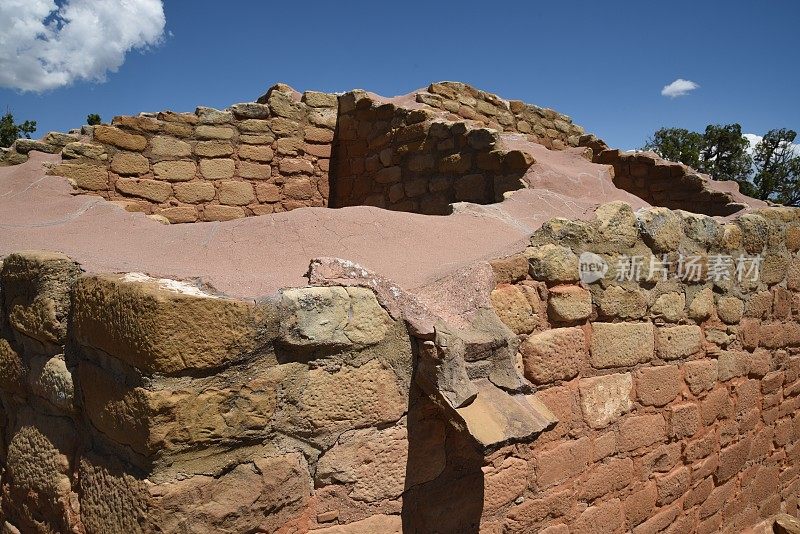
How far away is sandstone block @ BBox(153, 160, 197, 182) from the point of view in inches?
221

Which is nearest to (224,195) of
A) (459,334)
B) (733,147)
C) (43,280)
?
(43,280)

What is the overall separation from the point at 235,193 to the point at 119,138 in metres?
1.15

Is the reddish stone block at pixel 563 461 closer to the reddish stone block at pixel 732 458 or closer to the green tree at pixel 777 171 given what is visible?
the reddish stone block at pixel 732 458

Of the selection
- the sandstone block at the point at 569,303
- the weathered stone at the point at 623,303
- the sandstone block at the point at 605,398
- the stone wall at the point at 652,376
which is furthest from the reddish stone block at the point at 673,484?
the sandstone block at the point at 569,303

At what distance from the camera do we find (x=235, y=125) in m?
5.91

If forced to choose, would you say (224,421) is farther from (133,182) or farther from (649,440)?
(133,182)

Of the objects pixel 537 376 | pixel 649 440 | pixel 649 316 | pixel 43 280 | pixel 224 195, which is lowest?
pixel 649 440

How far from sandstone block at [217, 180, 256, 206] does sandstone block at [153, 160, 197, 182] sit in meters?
0.29

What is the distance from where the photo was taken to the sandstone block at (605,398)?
2695 mm

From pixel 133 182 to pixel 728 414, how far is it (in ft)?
16.8

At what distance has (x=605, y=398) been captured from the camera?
2.77 metres

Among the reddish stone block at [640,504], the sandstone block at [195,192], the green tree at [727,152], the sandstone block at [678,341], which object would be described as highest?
the green tree at [727,152]

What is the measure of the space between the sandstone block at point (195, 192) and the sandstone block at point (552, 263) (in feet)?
13.6

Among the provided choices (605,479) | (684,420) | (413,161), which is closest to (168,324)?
(605,479)
